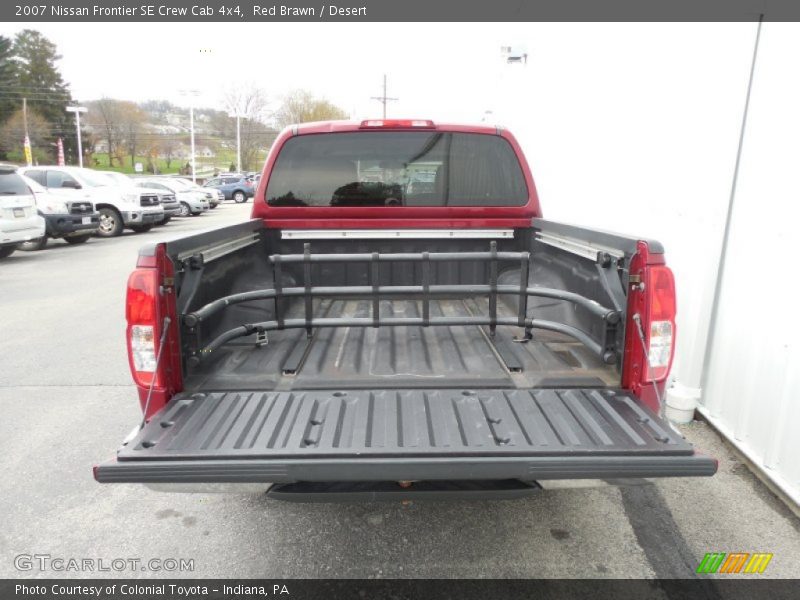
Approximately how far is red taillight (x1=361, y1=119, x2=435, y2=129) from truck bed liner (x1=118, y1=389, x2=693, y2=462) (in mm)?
2211

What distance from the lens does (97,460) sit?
149 inches

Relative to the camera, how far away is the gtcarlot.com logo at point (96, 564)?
271 centimetres

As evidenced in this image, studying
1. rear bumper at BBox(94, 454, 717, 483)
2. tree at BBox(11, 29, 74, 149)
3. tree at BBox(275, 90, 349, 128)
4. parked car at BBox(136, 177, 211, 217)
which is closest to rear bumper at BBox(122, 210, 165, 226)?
parked car at BBox(136, 177, 211, 217)

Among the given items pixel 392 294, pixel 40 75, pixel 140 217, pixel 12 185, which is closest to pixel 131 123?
pixel 40 75

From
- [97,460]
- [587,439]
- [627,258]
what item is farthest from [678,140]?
[97,460]

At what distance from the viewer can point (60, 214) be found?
13.9 meters

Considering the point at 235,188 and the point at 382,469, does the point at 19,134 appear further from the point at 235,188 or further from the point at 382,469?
the point at 382,469

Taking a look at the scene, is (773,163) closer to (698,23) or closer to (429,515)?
(698,23)

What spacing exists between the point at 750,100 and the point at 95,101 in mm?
94059

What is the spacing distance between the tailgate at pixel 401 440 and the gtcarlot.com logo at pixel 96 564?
2.98ft

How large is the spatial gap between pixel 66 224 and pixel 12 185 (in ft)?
7.92

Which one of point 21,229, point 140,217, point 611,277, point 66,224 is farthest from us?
point 140,217

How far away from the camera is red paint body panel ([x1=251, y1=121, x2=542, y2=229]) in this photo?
4.14m

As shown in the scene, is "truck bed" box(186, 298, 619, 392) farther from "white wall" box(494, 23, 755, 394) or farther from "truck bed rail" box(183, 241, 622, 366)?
"white wall" box(494, 23, 755, 394)
